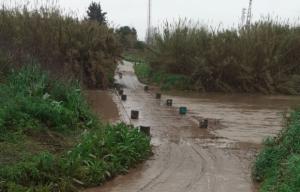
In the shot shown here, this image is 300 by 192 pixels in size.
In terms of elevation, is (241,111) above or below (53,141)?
above

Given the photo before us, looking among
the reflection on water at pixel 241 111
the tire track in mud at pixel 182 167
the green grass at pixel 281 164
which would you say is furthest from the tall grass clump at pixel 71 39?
the green grass at pixel 281 164

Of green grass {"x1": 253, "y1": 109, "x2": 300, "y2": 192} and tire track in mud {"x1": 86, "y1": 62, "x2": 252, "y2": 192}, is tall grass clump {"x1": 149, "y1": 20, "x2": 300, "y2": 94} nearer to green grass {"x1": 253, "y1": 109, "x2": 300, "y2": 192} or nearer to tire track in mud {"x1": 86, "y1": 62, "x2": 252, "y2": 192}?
tire track in mud {"x1": 86, "y1": 62, "x2": 252, "y2": 192}

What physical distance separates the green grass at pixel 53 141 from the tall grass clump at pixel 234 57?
12588 millimetres

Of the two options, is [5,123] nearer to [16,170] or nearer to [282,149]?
[16,170]

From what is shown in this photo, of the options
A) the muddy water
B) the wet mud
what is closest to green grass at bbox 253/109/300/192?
the muddy water

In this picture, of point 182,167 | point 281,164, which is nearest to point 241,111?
point 182,167

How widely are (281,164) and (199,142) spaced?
3.60 m

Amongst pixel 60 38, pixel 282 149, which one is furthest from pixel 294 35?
pixel 282 149

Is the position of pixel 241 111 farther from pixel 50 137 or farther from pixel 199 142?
pixel 50 137

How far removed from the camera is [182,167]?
923 centimetres

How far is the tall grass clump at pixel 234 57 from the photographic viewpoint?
2453 cm

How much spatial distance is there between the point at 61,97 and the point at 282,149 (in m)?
5.14

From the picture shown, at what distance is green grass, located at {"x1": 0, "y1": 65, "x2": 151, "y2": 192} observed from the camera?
24.6 feet

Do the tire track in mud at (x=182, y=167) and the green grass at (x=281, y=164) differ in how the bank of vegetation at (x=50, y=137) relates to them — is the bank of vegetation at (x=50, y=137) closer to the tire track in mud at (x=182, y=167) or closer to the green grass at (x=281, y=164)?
the tire track in mud at (x=182, y=167)
